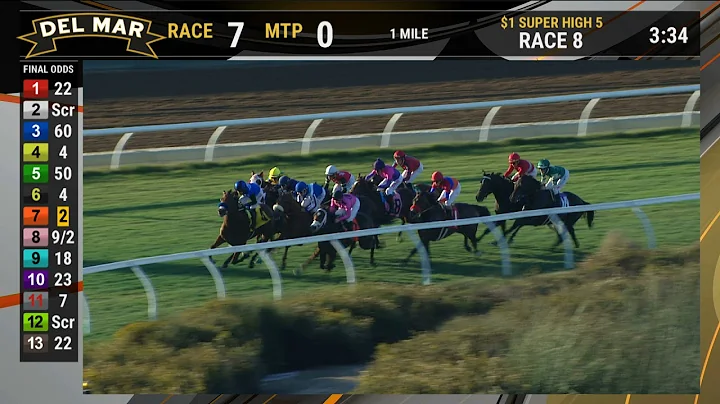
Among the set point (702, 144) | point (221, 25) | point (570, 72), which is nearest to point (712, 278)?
point (702, 144)

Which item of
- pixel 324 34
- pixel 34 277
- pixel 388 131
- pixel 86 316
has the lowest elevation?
pixel 86 316

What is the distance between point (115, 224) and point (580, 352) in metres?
2.71

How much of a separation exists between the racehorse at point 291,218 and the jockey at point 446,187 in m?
0.74

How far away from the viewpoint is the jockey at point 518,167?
6.45 m

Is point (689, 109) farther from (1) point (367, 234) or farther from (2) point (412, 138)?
(1) point (367, 234)

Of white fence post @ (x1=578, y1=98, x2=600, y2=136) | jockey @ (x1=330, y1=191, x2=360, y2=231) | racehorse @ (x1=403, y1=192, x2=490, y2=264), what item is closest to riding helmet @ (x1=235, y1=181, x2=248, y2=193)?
jockey @ (x1=330, y1=191, x2=360, y2=231)

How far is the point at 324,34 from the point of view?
6406 mm

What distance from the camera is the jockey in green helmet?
6.45 metres

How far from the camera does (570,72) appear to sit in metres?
6.43

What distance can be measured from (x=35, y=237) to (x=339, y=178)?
5.68ft

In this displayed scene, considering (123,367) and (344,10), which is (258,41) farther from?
(123,367)

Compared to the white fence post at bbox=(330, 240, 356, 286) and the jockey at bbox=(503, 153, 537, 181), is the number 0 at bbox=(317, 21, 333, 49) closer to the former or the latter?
the white fence post at bbox=(330, 240, 356, 286)
